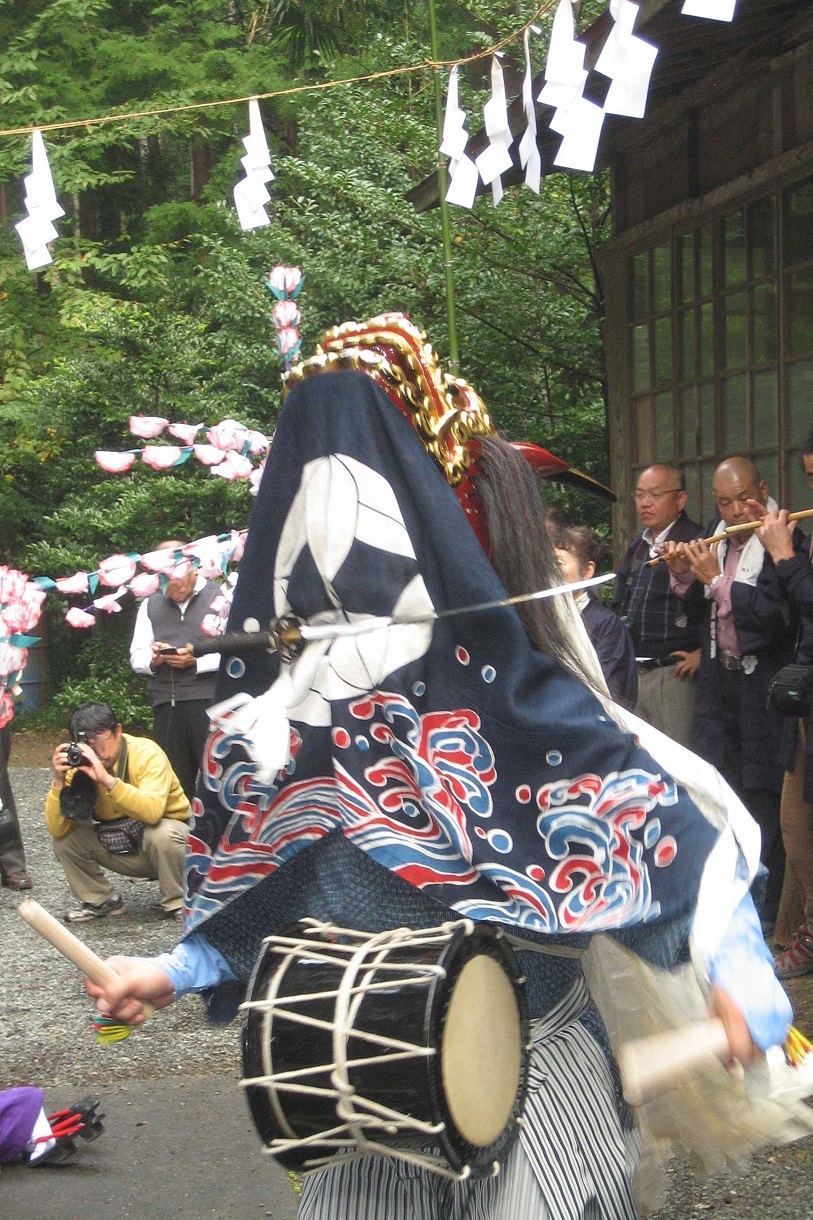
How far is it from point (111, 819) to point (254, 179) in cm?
319

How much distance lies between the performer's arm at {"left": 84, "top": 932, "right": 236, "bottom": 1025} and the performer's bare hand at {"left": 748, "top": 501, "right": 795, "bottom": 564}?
3.24 meters

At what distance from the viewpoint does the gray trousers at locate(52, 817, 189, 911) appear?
6727 mm

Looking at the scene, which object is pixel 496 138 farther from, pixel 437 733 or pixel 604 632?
pixel 437 733

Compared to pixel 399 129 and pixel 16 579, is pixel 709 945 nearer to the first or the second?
pixel 16 579

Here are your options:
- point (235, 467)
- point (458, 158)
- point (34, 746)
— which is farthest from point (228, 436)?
point (34, 746)

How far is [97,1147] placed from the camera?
4.02 meters

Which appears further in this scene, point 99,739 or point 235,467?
point 99,739

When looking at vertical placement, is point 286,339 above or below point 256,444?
above

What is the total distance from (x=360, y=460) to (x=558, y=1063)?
0.91 metres

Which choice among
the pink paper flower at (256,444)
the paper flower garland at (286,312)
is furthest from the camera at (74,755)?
the paper flower garland at (286,312)

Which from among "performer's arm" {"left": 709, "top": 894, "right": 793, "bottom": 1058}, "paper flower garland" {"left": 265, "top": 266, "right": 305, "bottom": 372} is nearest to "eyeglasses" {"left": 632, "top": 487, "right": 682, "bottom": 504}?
"paper flower garland" {"left": 265, "top": 266, "right": 305, "bottom": 372}

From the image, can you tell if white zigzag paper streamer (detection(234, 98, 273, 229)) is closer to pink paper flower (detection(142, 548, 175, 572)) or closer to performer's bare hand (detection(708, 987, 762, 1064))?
pink paper flower (detection(142, 548, 175, 572))

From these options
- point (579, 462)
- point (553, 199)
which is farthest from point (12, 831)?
point (553, 199)

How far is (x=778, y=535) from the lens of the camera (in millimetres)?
4855
